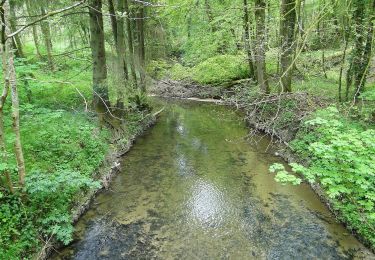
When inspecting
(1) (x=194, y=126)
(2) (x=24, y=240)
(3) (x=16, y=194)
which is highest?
(3) (x=16, y=194)

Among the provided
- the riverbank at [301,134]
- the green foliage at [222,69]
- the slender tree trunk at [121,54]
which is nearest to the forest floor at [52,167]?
the slender tree trunk at [121,54]

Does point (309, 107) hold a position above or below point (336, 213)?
above

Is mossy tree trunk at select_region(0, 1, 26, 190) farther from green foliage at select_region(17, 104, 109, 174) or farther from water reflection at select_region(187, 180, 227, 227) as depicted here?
water reflection at select_region(187, 180, 227, 227)

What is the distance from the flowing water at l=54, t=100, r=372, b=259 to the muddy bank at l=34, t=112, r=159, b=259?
201 millimetres

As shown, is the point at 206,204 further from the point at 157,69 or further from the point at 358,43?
the point at 157,69

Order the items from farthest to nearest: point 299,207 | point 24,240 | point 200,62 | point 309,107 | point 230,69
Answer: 1. point 200,62
2. point 230,69
3. point 309,107
4. point 299,207
5. point 24,240

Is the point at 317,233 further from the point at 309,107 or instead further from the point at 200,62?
the point at 200,62

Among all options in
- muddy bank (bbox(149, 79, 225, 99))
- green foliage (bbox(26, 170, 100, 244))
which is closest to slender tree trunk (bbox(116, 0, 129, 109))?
green foliage (bbox(26, 170, 100, 244))

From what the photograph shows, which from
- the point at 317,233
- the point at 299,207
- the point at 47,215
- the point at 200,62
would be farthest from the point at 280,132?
the point at 200,62

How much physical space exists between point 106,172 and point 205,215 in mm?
3380

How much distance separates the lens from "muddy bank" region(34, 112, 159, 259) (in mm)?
5852

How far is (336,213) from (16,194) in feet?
22.5

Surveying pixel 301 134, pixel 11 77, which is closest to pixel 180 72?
pixel 301 134

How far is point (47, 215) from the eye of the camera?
5.97 meters
